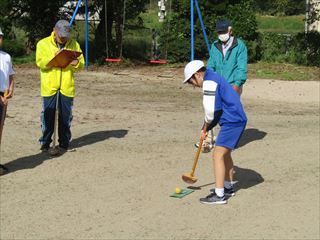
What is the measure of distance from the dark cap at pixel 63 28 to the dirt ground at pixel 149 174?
168cm

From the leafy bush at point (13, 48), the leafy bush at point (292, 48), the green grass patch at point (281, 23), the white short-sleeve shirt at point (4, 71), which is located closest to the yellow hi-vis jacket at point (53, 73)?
the white short-sleeve shirt at point (4, 71)

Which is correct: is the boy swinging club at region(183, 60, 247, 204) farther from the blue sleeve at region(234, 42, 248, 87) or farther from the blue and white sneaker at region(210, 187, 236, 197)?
the blue sleeve at region(234, 42, 248, 87)

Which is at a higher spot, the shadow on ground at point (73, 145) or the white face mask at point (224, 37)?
the white face mask at point (224, 37)

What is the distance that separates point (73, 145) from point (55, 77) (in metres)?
1.30

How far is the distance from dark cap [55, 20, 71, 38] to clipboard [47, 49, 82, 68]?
0.71 feet

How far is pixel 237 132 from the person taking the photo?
6551mm

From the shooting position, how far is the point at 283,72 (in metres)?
18.2

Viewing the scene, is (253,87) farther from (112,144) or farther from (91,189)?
(91,189)

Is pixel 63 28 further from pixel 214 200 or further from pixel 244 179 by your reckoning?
pixel 214 200

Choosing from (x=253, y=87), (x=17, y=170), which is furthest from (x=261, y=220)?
(x=253, y=87)

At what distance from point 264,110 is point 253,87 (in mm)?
2821

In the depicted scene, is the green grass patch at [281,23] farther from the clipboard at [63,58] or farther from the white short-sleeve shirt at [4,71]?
the white short-sleeve shirt at [4,71]

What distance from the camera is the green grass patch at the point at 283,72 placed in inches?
683

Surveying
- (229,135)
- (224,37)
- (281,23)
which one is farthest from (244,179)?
(281,23)
